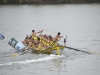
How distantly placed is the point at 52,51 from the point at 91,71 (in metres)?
5.22

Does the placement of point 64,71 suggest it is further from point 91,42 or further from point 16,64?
point 91,42

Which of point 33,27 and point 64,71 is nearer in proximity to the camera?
point 64,71

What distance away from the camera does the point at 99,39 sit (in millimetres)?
42969

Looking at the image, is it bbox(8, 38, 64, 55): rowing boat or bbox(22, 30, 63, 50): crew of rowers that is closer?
bbox(8, 38, 64, 55): rowing boat

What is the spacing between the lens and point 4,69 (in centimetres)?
2781

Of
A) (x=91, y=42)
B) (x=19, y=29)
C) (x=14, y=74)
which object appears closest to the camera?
(x=14, y=74)

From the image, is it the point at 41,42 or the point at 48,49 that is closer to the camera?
the point at 48,49

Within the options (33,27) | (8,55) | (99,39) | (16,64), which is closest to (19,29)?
(33,27)

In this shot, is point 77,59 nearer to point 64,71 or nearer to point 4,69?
point 64,71

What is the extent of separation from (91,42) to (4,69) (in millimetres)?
15459

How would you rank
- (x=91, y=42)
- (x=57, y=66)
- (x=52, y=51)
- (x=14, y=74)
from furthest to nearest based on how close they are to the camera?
(x=91, y=42)
(x=52, y=51)
(x=57, y=66)
(x=14, y=74)

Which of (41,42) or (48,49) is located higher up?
(41,42)

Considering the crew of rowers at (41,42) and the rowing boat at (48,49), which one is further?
the crew of rowers at (41,42)

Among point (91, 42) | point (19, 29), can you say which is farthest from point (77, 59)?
point (19, 29)
